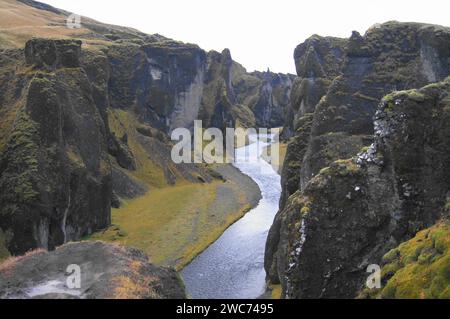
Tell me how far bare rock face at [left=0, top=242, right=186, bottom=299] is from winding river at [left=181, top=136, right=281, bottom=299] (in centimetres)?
2381

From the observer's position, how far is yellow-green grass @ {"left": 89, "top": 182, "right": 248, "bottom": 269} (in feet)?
229

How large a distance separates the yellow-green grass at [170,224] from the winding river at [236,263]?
1.77 meters

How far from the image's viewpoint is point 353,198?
30672mm

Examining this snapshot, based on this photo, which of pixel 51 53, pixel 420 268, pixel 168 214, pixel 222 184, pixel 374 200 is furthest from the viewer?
pixel 222 184

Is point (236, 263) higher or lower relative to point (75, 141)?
lower

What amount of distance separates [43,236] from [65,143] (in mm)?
17494

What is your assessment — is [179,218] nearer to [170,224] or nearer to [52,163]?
[170,224]

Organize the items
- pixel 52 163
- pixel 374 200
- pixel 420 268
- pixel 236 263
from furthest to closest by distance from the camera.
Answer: pixel 236 263 < pixel 52 163 < pixel 374 200 < pixel 420 268

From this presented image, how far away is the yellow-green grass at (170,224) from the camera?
2749 inches

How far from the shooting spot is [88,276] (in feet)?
95.1

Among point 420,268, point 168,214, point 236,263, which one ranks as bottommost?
point 168,214

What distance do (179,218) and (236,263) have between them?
2276 cm

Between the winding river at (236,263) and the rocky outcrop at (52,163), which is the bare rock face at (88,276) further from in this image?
the rocky outcrop at (52,163)

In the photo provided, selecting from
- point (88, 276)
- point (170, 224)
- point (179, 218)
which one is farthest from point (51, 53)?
point (88, 276)
